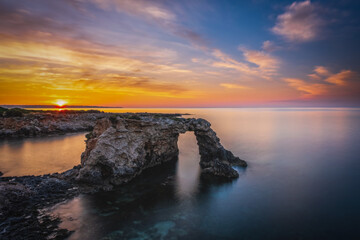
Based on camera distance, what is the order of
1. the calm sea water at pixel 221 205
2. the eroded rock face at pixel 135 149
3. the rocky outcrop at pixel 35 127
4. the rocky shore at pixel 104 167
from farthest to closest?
the rocky outcrop at pixel 35 127 → the eroded rock face at pixel 135 149 → the calm sea water at pixel 221 205 → the rocky shore at pixel 104 167

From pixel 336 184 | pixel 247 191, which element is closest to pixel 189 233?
pixel 247 191

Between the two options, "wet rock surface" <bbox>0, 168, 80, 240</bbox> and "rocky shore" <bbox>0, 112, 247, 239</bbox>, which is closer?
"wet rock surface" <bbox>0, 168, 80, 240</bbox>

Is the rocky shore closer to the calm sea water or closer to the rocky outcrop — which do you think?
the calm sea water

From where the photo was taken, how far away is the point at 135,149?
21.1m

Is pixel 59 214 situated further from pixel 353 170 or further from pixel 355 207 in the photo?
pixel 353 170

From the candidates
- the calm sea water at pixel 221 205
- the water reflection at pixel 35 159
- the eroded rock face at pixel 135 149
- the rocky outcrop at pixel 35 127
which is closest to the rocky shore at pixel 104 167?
the eroded rock face at pixel 135 149

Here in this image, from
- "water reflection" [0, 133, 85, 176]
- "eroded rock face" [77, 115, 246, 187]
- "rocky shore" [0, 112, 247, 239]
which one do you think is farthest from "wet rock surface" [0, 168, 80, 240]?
"water reflection" [0, 133, 85, 176]

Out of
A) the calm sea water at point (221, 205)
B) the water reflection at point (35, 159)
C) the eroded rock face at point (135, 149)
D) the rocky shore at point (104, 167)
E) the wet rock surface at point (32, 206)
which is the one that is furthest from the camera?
the water reflection at point (35, 159)

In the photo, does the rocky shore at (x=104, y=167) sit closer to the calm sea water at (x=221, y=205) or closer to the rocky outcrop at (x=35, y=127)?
the calm sea water at (x=221, y=205)

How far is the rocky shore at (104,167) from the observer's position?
41.6 ft

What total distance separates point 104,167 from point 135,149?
3.49m

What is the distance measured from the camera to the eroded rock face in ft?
61.4

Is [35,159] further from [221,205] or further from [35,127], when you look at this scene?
[221,205]

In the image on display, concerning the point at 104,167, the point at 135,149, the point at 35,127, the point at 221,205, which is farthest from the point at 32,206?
the point at 35,127
